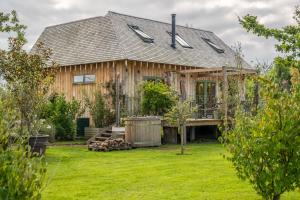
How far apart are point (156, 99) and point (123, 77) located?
2.19m

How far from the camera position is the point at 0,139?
450 cm

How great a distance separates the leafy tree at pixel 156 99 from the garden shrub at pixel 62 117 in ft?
11.0

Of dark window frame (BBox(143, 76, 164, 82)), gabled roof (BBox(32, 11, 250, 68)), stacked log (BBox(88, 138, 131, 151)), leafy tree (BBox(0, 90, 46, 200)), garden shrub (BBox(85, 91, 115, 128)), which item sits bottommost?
stacked log (BBox(88, 138, 131, 151))

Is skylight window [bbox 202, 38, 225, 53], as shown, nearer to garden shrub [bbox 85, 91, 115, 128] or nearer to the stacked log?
garden shrub [bbox 85, 91, 115, 128]

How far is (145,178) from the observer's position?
1084 cm

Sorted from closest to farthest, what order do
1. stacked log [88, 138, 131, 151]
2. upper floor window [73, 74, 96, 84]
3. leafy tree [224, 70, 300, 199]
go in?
leafy tree [224, 70, 300, 199] < stacked log [88, 138, 131, 151] < upper floor window [73, 74, 96, 84]

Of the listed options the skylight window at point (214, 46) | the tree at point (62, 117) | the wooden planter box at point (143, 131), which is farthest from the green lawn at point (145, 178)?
the skylight window at point (214, 46)

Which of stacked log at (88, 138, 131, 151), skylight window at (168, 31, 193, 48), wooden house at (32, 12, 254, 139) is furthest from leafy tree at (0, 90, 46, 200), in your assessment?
skylight window at (168, 31, 193, 48)

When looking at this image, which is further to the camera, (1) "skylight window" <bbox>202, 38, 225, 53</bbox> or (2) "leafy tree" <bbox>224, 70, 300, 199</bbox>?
(1) "skylight window" <bbox>202, 38, 225, 53</bbox>

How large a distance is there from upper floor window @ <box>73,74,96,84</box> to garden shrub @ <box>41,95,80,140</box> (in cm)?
219

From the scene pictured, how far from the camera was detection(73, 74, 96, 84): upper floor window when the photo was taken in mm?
24812

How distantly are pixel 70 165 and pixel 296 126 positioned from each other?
7.76m

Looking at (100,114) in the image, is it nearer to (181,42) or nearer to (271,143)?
(181,42)

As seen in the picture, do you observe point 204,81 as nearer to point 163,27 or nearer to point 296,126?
point 163,27
